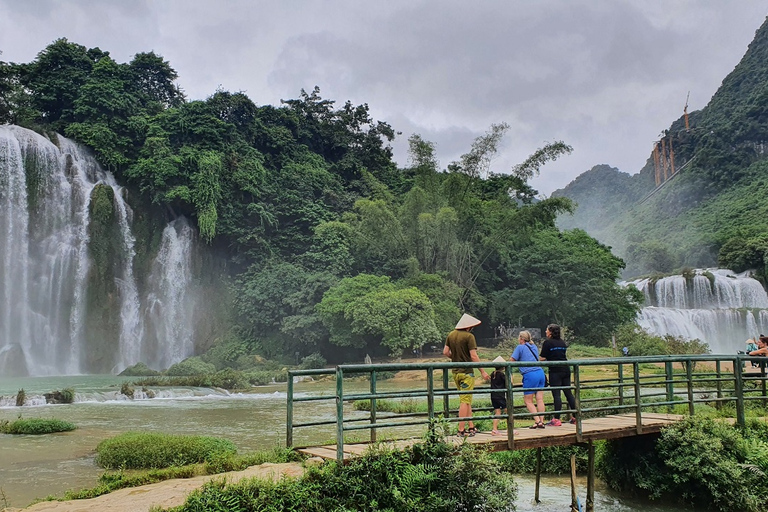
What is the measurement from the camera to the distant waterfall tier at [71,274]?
3416cm

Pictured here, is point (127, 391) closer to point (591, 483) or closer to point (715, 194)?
point (591, 483)

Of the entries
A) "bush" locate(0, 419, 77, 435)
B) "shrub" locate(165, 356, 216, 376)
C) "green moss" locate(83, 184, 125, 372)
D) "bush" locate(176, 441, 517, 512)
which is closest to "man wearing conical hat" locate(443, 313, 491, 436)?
"bush" locate(176, 441, 517, 512)

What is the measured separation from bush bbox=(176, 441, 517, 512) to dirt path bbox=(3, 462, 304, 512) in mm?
294

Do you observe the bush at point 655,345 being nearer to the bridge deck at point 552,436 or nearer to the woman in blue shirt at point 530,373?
the bridge deck at point 552,436

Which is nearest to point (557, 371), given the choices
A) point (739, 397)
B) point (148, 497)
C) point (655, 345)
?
point (739, 397)

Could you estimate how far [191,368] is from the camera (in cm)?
3291

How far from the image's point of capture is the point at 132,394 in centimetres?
2266

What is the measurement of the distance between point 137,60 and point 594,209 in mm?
87369

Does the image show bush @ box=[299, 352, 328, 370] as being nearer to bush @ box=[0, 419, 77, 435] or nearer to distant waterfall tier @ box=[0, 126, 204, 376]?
distant waterfall tier @ box=[0, 126, 204, 376]

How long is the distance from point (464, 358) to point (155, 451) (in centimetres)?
613

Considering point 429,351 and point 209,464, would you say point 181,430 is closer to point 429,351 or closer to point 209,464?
point 209,464

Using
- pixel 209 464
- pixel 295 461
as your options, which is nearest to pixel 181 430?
pixel 209 464

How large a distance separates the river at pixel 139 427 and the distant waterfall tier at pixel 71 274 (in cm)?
568

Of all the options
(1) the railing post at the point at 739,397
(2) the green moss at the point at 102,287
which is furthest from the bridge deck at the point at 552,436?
(2) the green moss at the point at 102,287
